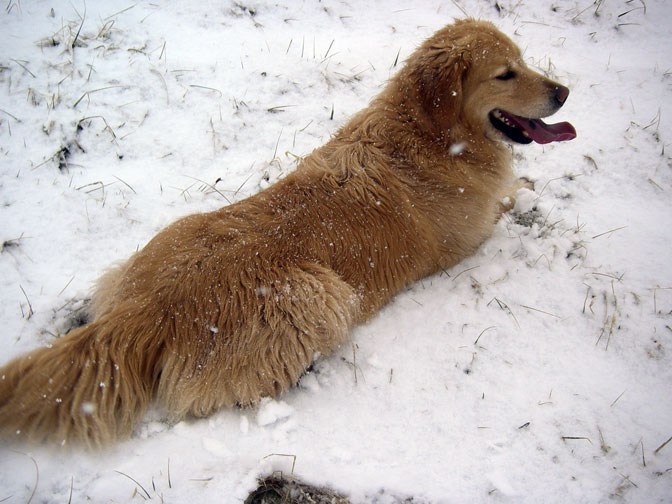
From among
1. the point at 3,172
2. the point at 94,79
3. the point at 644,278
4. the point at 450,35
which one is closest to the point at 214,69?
the point at 94,79

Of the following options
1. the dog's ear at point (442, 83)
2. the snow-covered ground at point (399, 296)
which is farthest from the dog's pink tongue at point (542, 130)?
the snow-covered ground at point (399, 296)

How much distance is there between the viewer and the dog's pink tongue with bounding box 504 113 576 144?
2924 millimetres

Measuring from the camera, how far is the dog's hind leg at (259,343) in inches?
87.6

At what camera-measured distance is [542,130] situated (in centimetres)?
297

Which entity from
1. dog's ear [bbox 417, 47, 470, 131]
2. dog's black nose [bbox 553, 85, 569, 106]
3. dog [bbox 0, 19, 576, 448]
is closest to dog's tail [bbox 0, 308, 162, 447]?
dog [bbox 0, 19, 576, 448]

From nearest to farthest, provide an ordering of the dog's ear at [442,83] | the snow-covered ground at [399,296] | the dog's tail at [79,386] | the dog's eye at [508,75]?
the dog's tail at [79,386] < the snow-covered ground at [399,296] < the dog's ear at [442,83] < the dog's eye at [508,75]

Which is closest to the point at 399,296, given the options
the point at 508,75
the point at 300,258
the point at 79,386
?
the point at 300,258

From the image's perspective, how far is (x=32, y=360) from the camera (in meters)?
2.04

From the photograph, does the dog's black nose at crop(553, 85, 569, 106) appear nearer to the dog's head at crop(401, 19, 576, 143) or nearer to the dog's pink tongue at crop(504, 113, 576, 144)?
the dog's head at crop(401, 19, 576, 143)

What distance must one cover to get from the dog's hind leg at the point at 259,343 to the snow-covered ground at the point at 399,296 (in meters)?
0.16

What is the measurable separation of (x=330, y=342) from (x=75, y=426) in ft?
4.61

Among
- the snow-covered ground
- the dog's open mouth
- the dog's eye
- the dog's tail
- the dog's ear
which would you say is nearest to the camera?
the dog's tail

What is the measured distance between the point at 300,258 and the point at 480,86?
1.68 metres

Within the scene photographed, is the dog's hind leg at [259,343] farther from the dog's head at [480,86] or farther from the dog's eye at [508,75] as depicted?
the dog's eye at [508,75]
